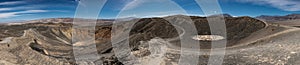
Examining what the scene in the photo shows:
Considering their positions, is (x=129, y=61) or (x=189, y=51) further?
(x=189, y=51)

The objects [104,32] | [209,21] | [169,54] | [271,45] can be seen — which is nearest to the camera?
[169,54]

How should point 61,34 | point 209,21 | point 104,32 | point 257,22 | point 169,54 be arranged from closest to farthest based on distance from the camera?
point 169,54 → point 257,22 → point 209,21 → point 104,32 → point 61,34

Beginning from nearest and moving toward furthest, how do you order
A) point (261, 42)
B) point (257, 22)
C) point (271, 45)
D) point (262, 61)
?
point (262, 61) < point (271, 45) < point (261, 42) < point (257, 22)

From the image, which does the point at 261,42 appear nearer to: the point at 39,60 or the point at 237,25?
the point at 39,60

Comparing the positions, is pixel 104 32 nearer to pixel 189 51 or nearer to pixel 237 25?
pixel 237 25

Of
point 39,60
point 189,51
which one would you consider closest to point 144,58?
point 189,51

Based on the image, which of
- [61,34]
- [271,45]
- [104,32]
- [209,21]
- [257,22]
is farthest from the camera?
[61,34]

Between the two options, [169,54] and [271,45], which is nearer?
[169,54]

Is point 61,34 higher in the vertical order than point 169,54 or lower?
lower

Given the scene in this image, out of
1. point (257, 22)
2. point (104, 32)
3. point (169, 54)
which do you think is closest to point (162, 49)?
point (169, 54)
